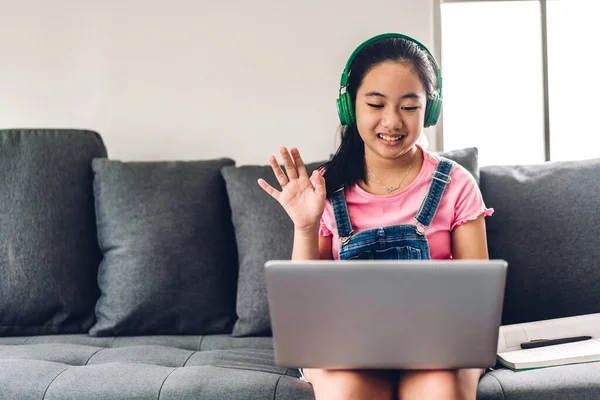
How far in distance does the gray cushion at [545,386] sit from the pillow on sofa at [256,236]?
72 cm

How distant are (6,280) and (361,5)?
5.13 ft

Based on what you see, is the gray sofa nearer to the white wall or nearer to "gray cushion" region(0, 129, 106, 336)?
"gray cushion" region(0, 129, 106, 336)

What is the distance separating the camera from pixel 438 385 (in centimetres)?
116

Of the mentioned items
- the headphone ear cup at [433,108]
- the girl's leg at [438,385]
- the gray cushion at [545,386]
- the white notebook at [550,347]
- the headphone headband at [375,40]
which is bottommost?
the gray cushion at [545,386]

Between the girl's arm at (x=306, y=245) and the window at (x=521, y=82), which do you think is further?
the window at (x=521, y=82)

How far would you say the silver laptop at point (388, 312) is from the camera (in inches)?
39.0

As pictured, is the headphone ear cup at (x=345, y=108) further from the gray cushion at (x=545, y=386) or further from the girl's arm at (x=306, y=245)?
the gray cushion at (x=545, y=386)

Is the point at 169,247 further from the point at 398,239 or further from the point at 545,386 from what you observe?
the point at 545,386

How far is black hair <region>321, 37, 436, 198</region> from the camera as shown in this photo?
59.6 inches

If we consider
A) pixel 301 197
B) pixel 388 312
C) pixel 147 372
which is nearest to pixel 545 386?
pixel 388 312

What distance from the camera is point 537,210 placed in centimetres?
187

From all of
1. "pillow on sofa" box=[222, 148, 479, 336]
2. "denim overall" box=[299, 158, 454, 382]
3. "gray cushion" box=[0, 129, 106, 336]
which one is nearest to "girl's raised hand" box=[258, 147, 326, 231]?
"denim overall" box=[299, 158, 454, 382]

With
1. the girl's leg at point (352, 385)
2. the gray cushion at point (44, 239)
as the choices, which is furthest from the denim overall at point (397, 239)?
the gray cushion at point (44, 239)

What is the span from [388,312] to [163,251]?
3.57 ft
